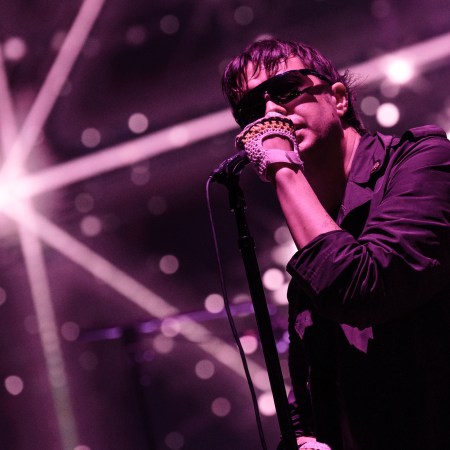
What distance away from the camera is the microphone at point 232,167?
131 centimetres

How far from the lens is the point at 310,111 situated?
5.27ft

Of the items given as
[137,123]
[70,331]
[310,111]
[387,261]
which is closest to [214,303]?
[70,331]

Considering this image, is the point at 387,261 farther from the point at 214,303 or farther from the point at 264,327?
the point at 214,303

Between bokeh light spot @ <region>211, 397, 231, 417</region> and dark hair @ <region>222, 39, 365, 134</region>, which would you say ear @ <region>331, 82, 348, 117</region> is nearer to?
dark hair @ <region>222, 39, 365, 134</region>

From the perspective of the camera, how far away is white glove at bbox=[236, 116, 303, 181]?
4.03 feet

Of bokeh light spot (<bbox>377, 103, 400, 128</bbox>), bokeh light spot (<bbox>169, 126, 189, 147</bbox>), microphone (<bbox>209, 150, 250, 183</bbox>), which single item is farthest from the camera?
bokeh light spot (<bbox>169, 126, 189, 147</bbox>)

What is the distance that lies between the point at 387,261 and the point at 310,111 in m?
0.69

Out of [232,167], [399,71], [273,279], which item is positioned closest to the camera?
[232,167]

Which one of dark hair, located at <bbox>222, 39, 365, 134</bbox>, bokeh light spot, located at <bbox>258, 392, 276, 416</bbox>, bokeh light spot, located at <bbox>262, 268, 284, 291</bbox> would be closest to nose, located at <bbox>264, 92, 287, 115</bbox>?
dark hair, located at <bbox>222, 39, 365, 134</bbox>

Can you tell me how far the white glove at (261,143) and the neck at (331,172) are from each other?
0.33m

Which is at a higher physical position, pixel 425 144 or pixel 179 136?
pixel 179 136

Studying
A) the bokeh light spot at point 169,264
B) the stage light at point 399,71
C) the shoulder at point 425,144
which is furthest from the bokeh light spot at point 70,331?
the shoulder at point 425,144

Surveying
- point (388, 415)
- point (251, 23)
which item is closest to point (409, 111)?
point (251, 23)

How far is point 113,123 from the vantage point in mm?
4621
